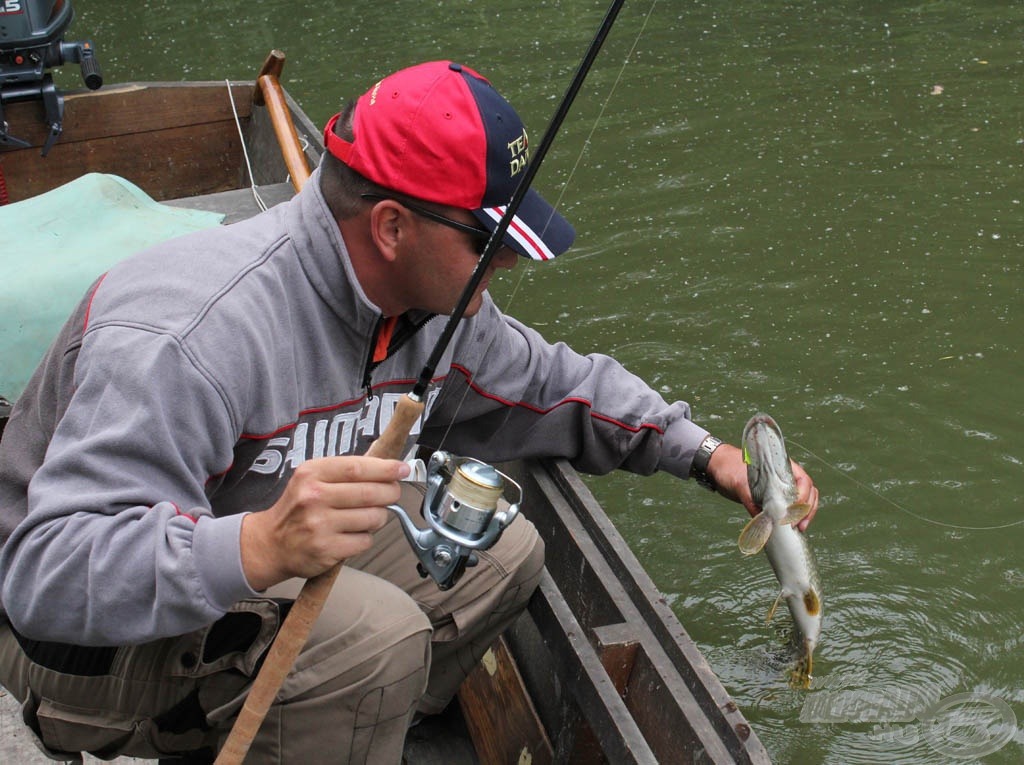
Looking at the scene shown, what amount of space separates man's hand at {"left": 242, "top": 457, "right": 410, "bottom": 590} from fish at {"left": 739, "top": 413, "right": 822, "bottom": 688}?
1.22 meters

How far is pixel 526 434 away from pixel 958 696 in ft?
6.49

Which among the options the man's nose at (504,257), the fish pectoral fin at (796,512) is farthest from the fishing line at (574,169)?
the fish pectoral fin at (796,512)

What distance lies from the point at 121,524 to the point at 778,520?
1.67 meters

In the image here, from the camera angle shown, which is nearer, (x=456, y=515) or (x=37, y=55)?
(x=456, y=515)

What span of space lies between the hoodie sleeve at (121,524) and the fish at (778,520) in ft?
4.67

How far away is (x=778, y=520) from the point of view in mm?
2957

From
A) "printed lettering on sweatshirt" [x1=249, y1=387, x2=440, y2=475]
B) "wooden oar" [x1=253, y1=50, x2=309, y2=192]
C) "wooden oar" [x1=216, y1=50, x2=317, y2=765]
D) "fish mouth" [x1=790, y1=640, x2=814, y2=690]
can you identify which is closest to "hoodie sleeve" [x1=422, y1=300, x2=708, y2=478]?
"printed lettering on sweatshirt" [x1=249, y1=387, x2=440, y2=475]

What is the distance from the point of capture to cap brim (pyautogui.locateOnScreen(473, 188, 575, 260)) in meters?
2.45

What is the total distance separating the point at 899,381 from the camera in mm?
5703

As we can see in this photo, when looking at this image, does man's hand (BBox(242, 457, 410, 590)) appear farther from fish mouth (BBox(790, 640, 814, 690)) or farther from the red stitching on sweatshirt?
fish mouth (BBox(790, 640, 814, 690))

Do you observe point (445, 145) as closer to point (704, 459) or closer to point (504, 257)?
point (504, 257)

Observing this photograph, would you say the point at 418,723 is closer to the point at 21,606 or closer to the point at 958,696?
the point at 21,606

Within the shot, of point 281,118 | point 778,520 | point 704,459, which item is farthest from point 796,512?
Result: point 281,118

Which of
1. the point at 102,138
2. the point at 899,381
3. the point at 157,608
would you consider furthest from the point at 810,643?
the point at 102,138
